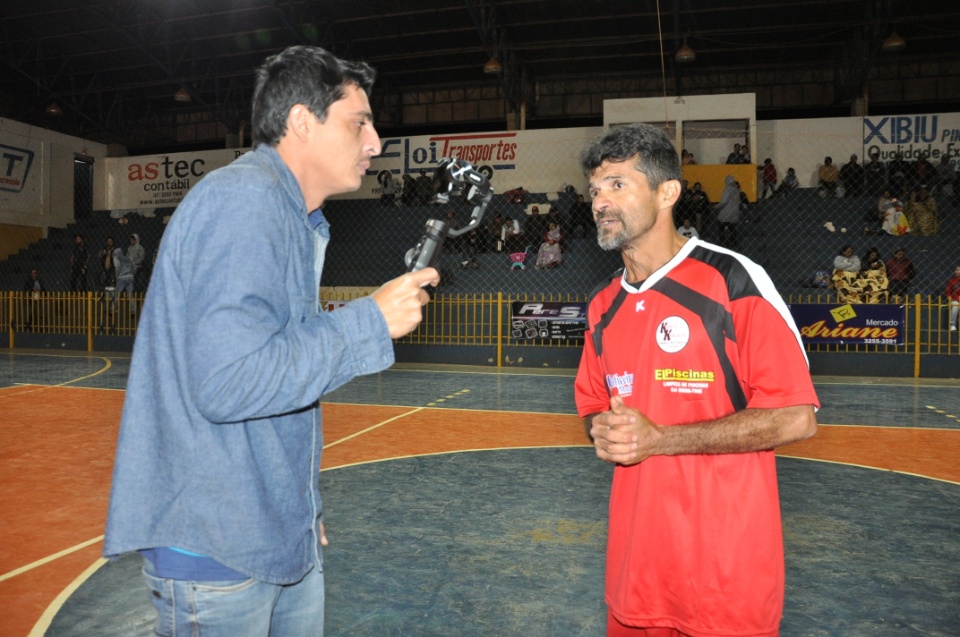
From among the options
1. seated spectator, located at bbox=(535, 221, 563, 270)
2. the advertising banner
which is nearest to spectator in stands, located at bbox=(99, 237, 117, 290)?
seated spectator, located at bbox=(535, 221, 563, 270)

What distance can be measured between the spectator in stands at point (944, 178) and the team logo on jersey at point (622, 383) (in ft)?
73.3

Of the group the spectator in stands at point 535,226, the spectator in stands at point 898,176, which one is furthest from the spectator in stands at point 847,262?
the spectator in stands at point 535,226

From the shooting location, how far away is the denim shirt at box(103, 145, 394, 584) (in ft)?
4.60

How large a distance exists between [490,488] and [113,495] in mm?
4948

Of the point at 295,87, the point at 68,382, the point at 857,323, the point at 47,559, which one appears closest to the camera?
the point at 295,87

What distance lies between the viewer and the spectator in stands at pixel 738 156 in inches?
863

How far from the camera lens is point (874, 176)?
2130 cm

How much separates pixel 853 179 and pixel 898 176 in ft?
3.74

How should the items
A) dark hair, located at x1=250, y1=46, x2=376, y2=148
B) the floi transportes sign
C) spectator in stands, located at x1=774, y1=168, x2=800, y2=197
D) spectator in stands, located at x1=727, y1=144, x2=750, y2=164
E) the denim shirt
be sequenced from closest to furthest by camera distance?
the denim shirt → dark hair, located at x1=250, y1=46, x2=376, y2=148 → the floi transportes sign → spectator in stands, located at x1=727, y1=144, x2=750, y2=164 → spectator in stands, located at x1=774, y1=168, x2=800, y2=197

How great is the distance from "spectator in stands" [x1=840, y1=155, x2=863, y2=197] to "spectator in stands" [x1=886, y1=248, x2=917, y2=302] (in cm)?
A: 495

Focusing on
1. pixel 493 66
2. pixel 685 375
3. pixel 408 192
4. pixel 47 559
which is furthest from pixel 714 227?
pixel 685 375

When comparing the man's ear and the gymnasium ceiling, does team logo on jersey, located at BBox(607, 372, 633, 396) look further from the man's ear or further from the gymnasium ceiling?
the gymnasium ceiling

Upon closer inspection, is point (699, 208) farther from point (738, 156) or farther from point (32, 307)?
point (32, 307)

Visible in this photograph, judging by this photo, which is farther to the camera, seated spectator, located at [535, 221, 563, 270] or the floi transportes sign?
seated spectator, located at [535, 221, 563, 270]
